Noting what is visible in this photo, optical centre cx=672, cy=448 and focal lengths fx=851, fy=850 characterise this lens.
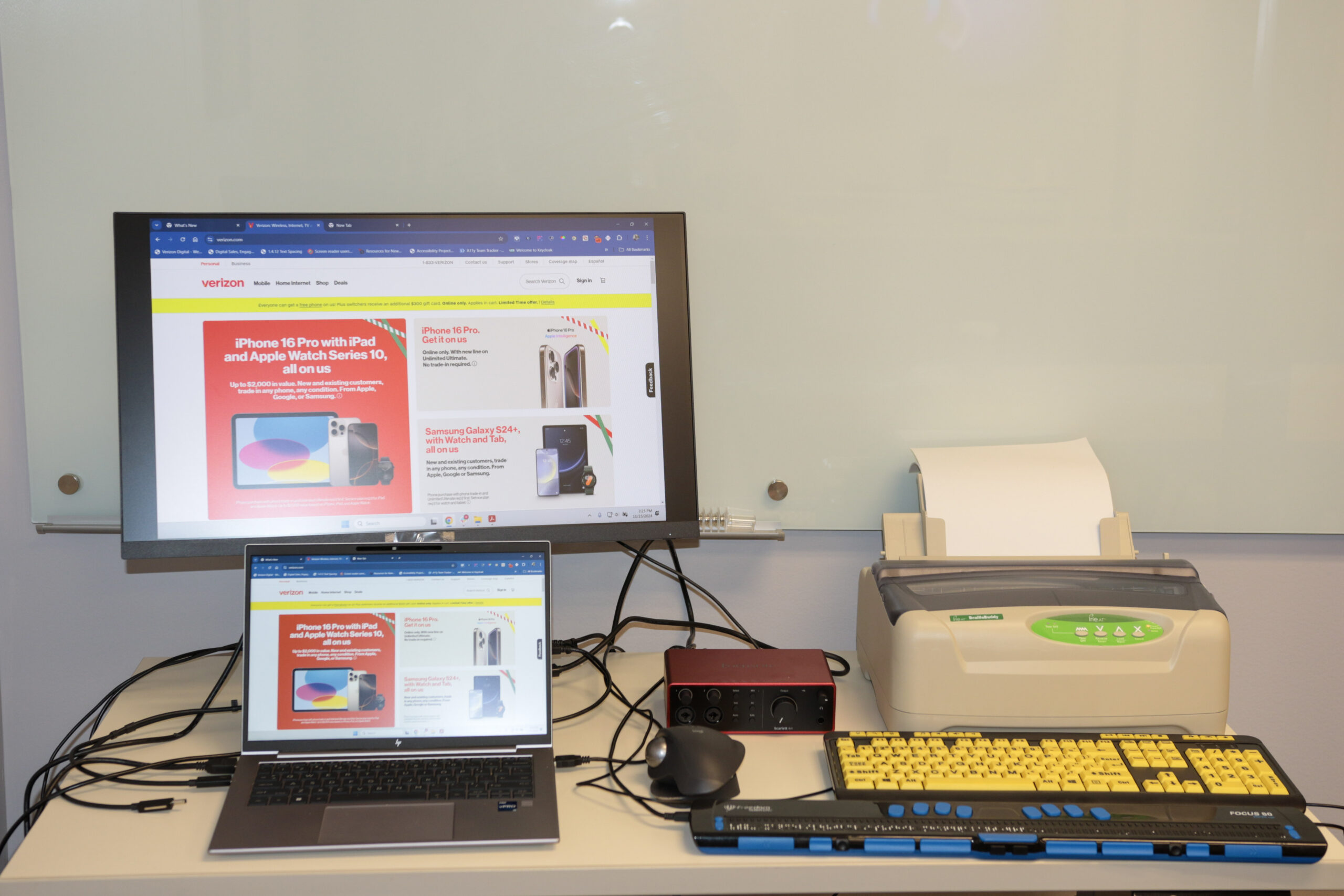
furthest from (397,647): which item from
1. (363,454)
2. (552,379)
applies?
(552,379)

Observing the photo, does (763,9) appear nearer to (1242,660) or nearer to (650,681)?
(650,681)

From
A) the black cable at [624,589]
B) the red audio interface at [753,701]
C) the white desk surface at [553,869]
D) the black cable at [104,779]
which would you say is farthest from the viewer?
the black cable at [624,589]

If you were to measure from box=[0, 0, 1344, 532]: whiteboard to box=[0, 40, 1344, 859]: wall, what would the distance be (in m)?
0.10

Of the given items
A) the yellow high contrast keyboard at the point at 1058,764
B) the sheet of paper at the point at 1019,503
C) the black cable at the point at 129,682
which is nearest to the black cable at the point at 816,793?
the yellow high contrast keyboard at the point at 1058,764

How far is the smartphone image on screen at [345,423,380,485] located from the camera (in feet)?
3.45

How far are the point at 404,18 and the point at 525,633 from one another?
2.77 feet

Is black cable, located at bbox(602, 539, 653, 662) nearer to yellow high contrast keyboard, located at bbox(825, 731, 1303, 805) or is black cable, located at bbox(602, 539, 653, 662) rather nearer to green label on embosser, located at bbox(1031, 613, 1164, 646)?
yellow high contrast keyboard, located at bbox(825, 731, 1303, 805)

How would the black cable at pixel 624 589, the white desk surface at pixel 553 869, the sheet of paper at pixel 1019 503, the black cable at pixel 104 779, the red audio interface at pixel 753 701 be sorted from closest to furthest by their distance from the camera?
the white desk surface at pixel 553 869
the black cable at pixel 104 779
the red audio interface at pixel 753 701
the sheet of paper at pixel 1019 503
the black cable at pixel 624 589

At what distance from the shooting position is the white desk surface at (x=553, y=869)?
761mm

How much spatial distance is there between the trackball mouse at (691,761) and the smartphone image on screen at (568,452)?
0.34 metres

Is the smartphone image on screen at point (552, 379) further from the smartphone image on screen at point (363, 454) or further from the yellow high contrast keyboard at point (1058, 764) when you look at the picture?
the yellow high contrast keyboard at point (1058, 764)

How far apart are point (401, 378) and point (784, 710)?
0.62 meters

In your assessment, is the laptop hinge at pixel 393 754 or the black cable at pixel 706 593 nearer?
the laptop hinge at pixel 393 754

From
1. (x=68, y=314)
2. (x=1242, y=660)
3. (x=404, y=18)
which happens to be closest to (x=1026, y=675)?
(x=1242, y=660)
